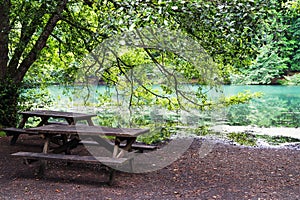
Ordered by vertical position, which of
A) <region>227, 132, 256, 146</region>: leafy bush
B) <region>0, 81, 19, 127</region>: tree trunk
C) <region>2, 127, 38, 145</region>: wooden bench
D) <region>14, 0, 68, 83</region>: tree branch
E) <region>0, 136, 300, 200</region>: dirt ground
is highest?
<region>14, 0, 68, 83</region>: tree branch

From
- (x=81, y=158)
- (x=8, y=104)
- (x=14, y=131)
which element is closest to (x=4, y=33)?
(x=8, y=104)

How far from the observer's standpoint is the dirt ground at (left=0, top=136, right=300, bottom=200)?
396 centimetres

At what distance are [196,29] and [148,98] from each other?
3.96m

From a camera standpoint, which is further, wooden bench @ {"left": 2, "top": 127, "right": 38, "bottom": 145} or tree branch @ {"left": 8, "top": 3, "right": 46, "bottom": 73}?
tree branch @ {"left": 8, "top": 3, "right": 46, "bottom": 73}

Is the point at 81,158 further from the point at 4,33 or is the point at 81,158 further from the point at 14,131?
the point at 4,33

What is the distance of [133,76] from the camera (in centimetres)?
834

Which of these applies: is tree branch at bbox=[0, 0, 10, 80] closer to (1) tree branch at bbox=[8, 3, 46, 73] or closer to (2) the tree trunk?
(1) tree branch at bbox=[8, 3, 46, 73]

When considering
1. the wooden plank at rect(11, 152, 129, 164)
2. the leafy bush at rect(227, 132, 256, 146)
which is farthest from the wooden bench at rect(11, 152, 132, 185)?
the leafy bush at rect(227, 132, 256, 146)

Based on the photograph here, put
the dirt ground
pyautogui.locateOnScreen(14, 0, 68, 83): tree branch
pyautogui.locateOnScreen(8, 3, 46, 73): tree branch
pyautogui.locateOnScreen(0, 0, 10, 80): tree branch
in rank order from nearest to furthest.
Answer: the dirt ground → pyautogui.locateOnScreen(0, 0, 10, 80): tree branch → pyautogui.locateOnScreen(8, 3, 46, 73): tree branch → pyautogui.locateOnScreen(14, 0, 68, 83): tree branch

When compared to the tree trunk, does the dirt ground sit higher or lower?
lower

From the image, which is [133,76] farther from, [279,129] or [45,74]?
[279,129]

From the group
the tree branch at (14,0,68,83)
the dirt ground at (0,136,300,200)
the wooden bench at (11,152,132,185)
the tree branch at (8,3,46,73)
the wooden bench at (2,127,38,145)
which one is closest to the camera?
the dirt ground at (0,136,300,200)

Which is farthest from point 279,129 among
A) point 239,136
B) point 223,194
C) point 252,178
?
point 223,194

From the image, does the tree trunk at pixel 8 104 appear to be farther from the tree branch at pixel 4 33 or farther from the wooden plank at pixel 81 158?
the wooden plank at pixel 81 158
